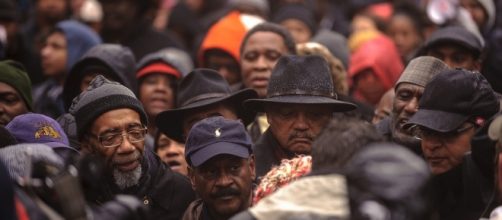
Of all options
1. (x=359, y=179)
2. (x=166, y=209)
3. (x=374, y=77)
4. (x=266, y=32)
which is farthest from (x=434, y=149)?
(x=374, y=77)

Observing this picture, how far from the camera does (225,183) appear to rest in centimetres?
688

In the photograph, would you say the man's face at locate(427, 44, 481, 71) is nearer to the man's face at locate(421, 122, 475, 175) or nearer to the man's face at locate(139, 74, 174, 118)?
the man's face at locate(421, 122, 475, 175)

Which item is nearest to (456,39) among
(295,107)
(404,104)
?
(404,104)

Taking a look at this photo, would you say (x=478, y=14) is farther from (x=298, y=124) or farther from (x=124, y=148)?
(x=124, y=148)

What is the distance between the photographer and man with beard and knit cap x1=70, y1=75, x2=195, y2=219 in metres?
7.36

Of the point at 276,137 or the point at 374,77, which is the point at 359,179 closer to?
the point at 276,137

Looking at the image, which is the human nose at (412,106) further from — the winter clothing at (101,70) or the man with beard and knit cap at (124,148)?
the winter clothing at (101,70)

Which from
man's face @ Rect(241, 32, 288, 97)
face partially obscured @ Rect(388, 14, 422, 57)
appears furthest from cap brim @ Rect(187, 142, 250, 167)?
face partially obscured @ Rect(388, 14, 422, 57)

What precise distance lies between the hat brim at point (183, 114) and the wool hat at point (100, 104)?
0.71 meters

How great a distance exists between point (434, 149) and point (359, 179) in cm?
216

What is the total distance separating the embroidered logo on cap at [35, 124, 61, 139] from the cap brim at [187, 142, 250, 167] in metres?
0.86

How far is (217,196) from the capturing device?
6.91 metres

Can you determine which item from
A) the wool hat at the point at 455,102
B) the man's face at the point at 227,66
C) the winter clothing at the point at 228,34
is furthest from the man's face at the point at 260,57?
the wool hat at the point at 455,102

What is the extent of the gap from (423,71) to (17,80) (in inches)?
105
